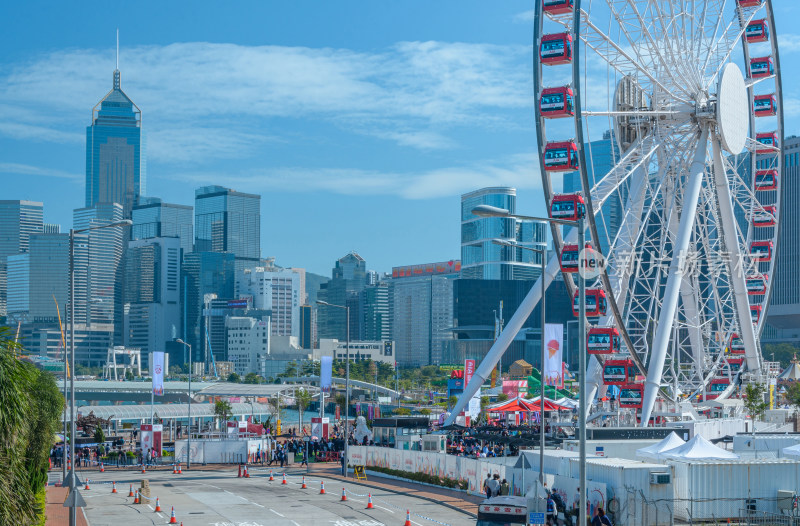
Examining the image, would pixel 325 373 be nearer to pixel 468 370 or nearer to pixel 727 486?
pixel 468 370

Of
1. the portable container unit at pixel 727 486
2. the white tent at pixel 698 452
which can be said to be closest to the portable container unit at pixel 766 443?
the white tent at pixel 698 452

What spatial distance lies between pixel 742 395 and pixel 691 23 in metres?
34.1

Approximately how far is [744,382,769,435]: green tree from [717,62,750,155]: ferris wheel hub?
55.1 ft

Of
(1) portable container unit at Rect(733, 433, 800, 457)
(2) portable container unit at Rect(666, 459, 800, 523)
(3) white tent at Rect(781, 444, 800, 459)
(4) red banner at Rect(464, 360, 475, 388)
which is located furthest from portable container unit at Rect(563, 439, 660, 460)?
(4) red banner at Rect(464, 360, 475, 388)

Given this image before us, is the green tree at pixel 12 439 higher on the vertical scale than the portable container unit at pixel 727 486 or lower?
higher

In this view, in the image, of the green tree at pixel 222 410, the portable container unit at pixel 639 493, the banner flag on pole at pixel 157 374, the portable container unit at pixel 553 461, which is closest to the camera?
the portable container unit at pixel 639 493

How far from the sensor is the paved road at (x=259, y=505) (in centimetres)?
3897

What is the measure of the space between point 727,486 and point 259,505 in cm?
1905

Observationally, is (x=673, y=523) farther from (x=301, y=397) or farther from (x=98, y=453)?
(x=301, y=397)

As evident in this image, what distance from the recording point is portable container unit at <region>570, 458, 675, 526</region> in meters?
34.0

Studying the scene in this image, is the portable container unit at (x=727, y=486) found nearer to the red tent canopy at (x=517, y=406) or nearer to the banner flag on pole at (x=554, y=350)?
the banner flag on pole at (x=554, y=350)

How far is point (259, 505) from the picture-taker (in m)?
43.6

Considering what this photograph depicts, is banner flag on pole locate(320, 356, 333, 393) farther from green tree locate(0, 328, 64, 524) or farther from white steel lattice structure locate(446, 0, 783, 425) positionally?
green tree locate(0, 328, 64, 524)

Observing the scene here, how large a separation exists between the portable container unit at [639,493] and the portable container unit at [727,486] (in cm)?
56
